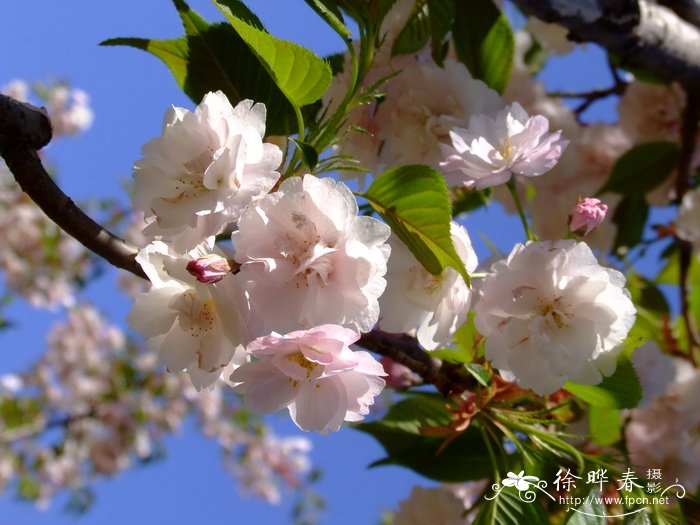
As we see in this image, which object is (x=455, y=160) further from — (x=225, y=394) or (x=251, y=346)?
(x=225, y=394)

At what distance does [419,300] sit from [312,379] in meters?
0.16

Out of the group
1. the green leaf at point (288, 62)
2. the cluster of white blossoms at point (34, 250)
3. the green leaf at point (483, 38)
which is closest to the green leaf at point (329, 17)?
the green leaf at point (288, 62)

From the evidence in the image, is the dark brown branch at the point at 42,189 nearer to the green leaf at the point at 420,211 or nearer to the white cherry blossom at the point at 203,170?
the white cherry blossom at the point at 203,170

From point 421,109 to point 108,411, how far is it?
137 inches

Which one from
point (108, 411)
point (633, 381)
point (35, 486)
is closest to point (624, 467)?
point (633, 381)

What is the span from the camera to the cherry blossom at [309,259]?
511mm

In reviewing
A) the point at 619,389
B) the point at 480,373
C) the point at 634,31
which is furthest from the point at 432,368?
the point at 634,31

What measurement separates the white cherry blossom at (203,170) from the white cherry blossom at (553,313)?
9.6 inches

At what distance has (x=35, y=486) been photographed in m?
3.87

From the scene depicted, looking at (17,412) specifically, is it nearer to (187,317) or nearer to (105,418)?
(105,418)

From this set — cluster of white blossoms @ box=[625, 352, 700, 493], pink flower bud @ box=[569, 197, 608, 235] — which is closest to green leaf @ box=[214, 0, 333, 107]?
pink flower bud @ box=[569, 197, 608, 235]

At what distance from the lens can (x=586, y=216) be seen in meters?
0.63

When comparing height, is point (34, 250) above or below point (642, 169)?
below

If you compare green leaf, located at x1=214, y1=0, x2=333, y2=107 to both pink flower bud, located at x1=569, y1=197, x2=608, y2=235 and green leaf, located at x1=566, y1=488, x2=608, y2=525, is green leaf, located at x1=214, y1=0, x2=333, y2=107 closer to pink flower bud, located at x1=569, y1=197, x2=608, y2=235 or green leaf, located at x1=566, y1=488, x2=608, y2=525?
pink flower bud, located at x1=569, y1=197, x2=608, y2=235
